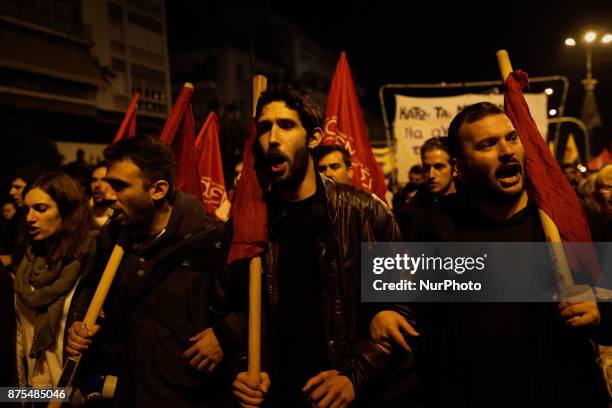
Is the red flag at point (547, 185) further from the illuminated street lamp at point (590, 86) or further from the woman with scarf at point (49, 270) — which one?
the illuminated street lamp at point (590, 86)

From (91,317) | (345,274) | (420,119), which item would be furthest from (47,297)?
(420,119)

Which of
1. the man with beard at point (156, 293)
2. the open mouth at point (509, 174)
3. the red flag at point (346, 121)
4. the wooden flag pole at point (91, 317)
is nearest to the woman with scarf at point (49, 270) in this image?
the man with beard at point (156, 293)

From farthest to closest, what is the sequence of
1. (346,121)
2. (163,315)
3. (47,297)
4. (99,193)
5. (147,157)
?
1. (346,121)
2. (99,193)
3. (47,297)
4. (147,157)
5. (163,315)

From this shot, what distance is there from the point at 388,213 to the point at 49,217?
2284 mm

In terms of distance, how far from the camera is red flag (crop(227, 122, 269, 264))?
2514 mm

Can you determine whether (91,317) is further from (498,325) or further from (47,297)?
(498,325)

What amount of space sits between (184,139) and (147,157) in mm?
1238

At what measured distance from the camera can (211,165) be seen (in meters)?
6.55

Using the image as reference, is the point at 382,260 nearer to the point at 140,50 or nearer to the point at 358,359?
the point at 358,359

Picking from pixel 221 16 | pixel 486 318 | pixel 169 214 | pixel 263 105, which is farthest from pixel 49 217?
pixel 221 16

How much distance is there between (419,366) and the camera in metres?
2.64

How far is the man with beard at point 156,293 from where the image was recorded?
9.13 ft

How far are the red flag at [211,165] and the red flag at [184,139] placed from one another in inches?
75.7

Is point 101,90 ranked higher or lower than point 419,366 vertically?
higher
